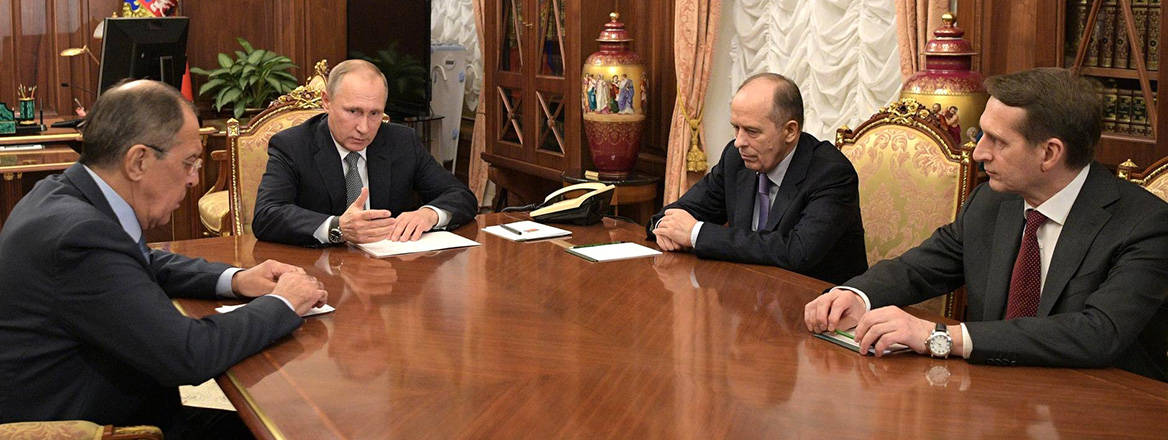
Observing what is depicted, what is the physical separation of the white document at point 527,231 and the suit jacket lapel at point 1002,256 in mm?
1262

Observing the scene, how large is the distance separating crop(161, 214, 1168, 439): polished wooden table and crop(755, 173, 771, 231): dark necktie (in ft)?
1.95

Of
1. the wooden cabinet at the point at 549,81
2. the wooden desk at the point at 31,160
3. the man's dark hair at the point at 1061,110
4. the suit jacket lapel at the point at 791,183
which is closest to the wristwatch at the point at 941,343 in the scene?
the man's dark hair at the point at 1061,110

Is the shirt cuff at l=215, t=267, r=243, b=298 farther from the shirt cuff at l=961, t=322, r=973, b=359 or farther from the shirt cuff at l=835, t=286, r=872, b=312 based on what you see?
the shirt cuff at l=961, t=322, r=973, b=359

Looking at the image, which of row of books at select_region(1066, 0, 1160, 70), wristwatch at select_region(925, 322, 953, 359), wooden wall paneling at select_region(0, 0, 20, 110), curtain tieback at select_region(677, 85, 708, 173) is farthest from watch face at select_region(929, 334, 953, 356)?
wooden wall paneling at select_region(0, 0, 20, 110)

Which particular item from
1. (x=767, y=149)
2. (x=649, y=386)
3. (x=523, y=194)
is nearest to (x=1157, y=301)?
(x=649, y=386)

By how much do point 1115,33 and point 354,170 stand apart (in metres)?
2.36

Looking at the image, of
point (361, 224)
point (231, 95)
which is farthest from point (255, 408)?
point (231, 95)

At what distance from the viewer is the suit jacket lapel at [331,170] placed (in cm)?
344

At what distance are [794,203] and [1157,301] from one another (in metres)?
1.13

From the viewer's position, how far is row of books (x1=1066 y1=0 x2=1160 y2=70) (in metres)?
3.33

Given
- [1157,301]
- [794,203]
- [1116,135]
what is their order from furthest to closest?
[1116,135], [794,203], [1157,301]

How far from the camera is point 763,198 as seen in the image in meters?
3.22

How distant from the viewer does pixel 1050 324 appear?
200 cm

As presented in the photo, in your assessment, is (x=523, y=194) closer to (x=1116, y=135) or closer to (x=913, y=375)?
(x=1116, y=135)
